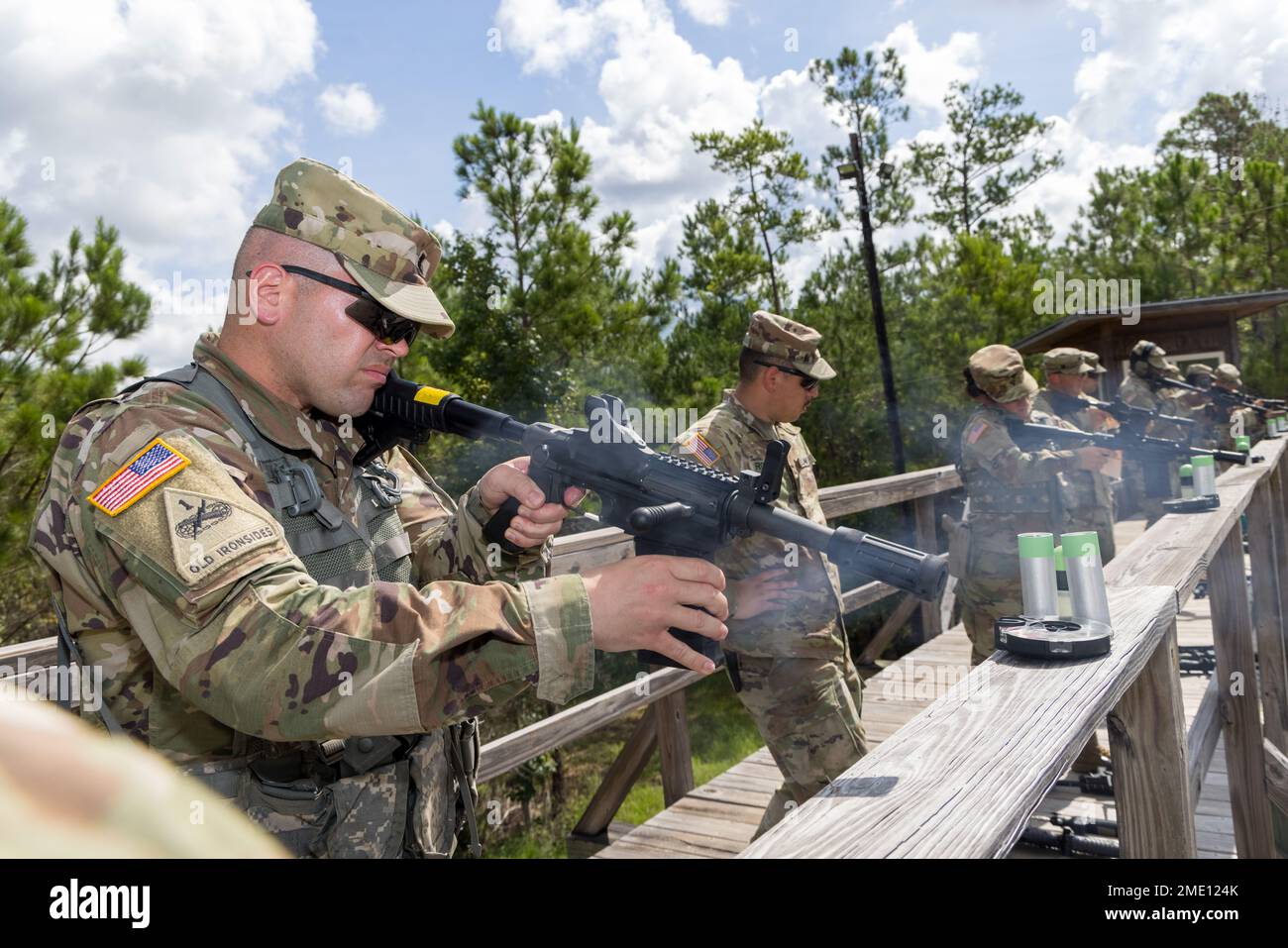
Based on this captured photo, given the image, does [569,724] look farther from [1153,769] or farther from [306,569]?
[1153,769]

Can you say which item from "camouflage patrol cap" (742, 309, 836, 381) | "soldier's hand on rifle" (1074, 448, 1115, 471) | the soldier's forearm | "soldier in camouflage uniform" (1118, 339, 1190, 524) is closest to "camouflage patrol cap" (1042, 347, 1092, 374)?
"soldier's hand on rifle" (1074, 448, 1115, 471)

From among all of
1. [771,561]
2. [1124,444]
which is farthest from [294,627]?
[1124,444]

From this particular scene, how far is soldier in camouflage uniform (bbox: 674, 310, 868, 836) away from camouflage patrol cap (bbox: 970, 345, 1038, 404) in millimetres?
1783

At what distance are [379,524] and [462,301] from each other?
1111 cm

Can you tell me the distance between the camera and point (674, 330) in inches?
802

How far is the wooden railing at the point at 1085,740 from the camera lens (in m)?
1.09

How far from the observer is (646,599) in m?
1.46

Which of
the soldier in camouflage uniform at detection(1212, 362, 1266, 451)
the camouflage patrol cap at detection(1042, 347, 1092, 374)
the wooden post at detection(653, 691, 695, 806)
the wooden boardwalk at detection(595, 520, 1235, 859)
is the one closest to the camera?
the wooden boardwalk at detection(595, 520, 1235, 859)

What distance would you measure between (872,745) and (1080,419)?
12.5ft

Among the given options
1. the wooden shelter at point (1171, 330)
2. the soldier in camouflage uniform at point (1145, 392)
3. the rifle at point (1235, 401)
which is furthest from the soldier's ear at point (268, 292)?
the wooden shelter at point (1171, 330)

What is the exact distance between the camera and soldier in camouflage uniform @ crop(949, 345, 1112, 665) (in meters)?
5.15

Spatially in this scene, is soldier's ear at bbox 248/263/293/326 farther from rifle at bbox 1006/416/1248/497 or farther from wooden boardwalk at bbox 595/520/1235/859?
rifle at bbox 1006/416/1248/497

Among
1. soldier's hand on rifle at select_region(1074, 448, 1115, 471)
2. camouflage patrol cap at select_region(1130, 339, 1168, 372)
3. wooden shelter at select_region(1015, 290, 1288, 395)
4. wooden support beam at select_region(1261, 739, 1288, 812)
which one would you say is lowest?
wooden support beam at select_region(1261, 739, 1288, 812)

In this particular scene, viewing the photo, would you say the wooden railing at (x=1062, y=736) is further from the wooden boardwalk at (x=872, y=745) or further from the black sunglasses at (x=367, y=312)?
the black sunglasses at (x=367, y=312)
